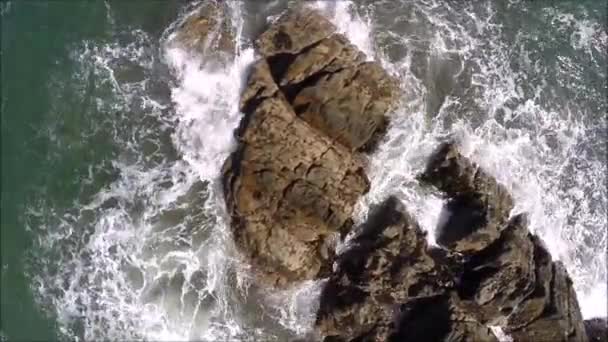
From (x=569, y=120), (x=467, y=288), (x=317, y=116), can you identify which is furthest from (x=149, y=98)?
(x=569, y=120)

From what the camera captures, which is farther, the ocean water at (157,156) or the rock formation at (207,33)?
the rock formation at (207,33)

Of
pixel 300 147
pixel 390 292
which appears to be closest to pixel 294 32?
pixel 300 147

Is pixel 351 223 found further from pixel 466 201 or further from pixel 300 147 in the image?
pixel 466 201

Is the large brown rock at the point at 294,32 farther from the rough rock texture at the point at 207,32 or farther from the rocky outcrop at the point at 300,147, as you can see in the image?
the rough rock texture at the point at 207,32

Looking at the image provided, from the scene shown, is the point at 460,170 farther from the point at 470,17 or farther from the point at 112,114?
the point at 112,114

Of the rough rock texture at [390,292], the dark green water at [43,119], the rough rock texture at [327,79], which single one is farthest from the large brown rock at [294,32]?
the rough rock texture at [390,292]

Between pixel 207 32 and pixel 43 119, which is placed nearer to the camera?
pixel 207 32

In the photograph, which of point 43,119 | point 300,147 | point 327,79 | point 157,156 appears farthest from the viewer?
point 43,119
